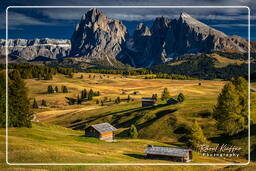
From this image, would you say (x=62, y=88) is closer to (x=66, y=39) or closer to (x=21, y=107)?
(x=21, y=107)

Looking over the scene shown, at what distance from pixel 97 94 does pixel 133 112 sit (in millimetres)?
57637

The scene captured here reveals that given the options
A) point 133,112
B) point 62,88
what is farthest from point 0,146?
point 62,88

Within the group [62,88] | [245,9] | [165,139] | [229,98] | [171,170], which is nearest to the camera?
[245,9]

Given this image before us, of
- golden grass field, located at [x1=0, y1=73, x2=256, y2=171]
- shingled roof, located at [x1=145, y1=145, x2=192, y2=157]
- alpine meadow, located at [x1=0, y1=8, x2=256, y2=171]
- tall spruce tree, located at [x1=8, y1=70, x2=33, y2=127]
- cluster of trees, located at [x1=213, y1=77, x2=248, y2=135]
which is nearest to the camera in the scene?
alpine meadow, located at [x1=0, y1=8, x2=256, y2=171]

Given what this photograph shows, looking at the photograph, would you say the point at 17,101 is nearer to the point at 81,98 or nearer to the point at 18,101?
the point at 18,101

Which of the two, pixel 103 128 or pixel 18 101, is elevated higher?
pixel 18 101

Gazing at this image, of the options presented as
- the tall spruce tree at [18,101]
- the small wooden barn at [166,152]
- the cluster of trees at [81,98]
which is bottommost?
the cluster of trees at [81,98]

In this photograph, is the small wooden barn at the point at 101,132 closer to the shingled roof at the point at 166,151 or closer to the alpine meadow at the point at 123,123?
the alpine meadow at the point at 123,123

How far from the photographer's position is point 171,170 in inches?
573

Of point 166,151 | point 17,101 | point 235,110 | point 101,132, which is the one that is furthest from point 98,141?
point 235,110

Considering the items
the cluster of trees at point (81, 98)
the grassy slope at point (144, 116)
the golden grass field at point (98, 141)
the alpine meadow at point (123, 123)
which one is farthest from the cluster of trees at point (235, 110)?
the cluster of trees at point (81, 98)

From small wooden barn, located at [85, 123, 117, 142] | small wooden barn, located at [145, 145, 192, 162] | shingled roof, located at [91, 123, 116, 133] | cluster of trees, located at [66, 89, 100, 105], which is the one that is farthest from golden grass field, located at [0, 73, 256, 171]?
shingled roof, located at [91, 123, 116, 133]

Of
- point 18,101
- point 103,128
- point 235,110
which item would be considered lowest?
point 103,128

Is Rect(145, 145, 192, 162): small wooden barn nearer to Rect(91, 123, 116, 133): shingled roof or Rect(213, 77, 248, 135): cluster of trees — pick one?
Rect(213, 77, 248, 135): cluster of trees
